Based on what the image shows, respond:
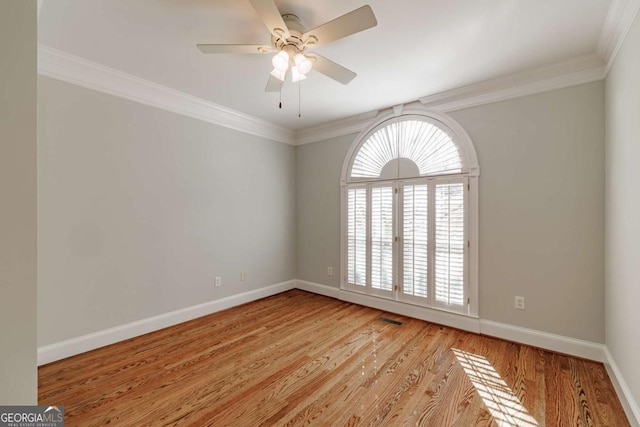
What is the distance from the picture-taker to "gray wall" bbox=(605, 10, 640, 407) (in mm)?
1683

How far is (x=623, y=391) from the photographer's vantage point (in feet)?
6.14

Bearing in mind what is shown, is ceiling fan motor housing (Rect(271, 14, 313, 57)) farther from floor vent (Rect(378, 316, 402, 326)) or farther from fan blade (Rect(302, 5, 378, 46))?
floor vent (Rect(378, 316, 402, 326))

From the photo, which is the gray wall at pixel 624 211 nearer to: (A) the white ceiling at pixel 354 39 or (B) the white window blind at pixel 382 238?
(A) the white ceiling at pixel 354 39

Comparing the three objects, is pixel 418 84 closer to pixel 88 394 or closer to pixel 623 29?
pixel 623 29

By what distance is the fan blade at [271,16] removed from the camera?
5.01 ft

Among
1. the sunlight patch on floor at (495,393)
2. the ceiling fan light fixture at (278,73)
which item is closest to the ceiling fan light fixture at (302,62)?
the ceiling fan light fixture at (278,73)

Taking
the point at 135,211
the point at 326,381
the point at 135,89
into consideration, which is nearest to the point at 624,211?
the point at 326,381

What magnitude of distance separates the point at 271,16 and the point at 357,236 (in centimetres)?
282

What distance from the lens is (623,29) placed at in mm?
1853

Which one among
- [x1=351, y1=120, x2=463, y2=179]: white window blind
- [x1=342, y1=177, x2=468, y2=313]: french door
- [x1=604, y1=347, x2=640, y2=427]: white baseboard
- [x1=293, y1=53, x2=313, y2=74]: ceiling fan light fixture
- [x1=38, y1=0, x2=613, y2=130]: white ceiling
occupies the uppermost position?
[x1=38, y1=0, x2=613, y2=130]: white ceiling

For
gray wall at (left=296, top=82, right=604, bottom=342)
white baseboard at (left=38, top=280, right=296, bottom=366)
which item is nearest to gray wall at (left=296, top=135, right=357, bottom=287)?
white baseboard at (left=38, top=280, right=296, bottom=366)

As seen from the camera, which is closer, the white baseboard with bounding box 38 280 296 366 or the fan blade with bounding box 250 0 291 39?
the fan blade with bounding box 250 0 291 39

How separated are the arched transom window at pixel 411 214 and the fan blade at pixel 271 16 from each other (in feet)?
6.94

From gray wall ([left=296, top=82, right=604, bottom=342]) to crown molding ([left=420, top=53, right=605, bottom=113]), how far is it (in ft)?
0.23
